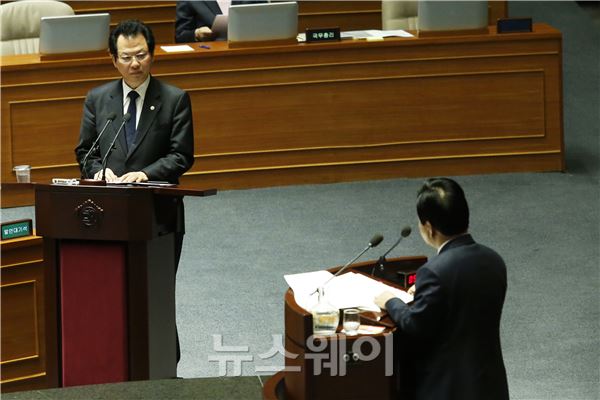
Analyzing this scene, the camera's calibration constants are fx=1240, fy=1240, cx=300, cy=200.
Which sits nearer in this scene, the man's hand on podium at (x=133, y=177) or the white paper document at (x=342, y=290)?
the white paper document at (x=342, y=290)

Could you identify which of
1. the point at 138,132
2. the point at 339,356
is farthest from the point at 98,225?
the point at 339,356

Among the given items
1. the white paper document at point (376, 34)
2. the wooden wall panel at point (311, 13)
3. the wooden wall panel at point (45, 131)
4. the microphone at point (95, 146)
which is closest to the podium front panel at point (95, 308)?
the microphone at point (95, 146)

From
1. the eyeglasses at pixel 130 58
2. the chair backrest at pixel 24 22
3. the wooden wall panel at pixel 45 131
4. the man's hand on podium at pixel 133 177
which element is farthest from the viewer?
the chair backrest at pixel 24 22

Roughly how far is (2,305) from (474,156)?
4177mm

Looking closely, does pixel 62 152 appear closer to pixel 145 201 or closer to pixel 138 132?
pixel 138 132

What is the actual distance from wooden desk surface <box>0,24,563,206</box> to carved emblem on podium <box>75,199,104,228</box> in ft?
11.4

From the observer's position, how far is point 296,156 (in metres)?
8.06

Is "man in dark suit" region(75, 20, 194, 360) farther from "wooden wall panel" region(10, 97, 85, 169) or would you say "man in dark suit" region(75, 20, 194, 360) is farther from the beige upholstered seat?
the beige upholstered seat

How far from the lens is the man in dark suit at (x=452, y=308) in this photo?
11.1ft

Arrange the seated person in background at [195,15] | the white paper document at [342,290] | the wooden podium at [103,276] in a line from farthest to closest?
the seated person in background at [195,15] < the wooden podium at [103,276] < the white paper document at [342,290]

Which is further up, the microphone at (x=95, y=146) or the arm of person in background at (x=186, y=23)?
the arm of person in background at (x=186, y=23)

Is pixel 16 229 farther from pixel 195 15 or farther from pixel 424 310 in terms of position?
pixel 195 15

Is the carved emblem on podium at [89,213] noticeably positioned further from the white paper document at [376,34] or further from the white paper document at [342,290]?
the white paper document at [376,34]

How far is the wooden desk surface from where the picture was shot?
7824 mm
